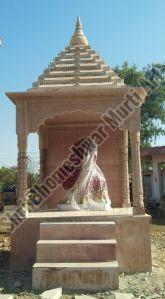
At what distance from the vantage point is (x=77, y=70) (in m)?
7.68

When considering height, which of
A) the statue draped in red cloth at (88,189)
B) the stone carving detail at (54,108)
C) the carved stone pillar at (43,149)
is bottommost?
the statue draped in red cloth at (88,189)

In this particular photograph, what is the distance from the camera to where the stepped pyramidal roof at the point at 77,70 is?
7.34 metres

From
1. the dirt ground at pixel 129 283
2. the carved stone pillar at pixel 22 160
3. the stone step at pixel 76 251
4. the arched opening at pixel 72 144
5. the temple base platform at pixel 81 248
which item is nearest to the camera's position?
the dirt ground at pixel 129 283

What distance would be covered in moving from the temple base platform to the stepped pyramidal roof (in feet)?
9.32

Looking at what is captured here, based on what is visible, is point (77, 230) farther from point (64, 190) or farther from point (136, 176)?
point (64, 190)

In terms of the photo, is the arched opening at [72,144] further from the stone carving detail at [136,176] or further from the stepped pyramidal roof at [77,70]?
the stone carving detail at [136,176]

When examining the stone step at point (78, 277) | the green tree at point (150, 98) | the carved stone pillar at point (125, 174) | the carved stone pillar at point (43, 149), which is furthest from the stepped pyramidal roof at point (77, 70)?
the green tree at point (150, 98)

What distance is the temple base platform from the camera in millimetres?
5141

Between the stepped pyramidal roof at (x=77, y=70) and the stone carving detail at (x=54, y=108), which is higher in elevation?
the stepped pyramidal roof at (x=77, y=70)

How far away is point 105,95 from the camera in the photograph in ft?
22.3

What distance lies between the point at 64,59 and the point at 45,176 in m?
3.14

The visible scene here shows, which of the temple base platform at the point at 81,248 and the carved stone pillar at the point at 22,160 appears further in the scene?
the carved stone pillar at the point at 22,160

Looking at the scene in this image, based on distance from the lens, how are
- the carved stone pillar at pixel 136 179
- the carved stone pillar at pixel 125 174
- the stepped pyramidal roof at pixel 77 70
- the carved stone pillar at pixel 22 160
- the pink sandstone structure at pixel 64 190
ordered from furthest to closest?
the carved stone pillar at pixel 125 174 < the stepped pyramidal roof at pixel 77 70 < the carved stone pillar at pixel 22 160 < the carved stone pillar at pixel 136 179 < the pink sandstone structure at pixel 64 190

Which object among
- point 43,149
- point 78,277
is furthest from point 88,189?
point 78,277
